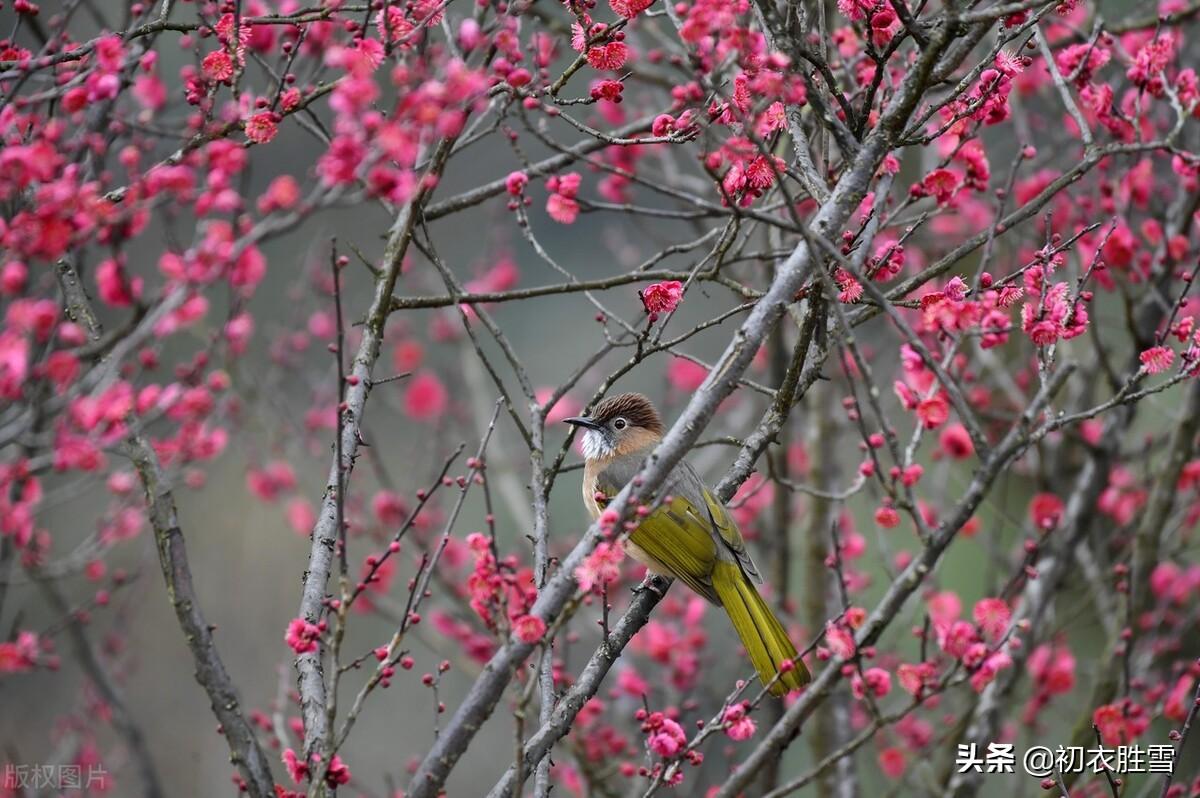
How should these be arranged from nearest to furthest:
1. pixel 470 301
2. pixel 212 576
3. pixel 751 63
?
pixel 751 63 < pixel 470 301 < pixel 212 576

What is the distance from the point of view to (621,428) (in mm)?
6086

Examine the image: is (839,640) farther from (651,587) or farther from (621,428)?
(621,428)

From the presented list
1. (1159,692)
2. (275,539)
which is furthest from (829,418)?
(275,539)

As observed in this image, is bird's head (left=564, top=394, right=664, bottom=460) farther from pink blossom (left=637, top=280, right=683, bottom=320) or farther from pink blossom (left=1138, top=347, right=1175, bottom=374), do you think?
pink blossom (left=1138, top=347, right=1175, bottom=374)

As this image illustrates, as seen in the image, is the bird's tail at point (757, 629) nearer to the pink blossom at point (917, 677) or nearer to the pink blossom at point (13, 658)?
the pink blossom at point (917, 677)

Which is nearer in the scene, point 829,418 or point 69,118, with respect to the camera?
point 69,118

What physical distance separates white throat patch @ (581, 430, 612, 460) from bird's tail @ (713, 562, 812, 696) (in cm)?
117

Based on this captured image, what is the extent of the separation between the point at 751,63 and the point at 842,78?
6.26 feet

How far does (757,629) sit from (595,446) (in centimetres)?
173

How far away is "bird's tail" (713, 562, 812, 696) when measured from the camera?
13.0 feet

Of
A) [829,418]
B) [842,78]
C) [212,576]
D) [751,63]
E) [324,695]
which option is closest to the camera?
[324,695]

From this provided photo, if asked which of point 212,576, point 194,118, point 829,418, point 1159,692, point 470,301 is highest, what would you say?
point 212,576

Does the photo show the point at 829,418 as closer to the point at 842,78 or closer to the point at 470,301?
the point at 842,78

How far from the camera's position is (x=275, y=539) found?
1069 centimetres
